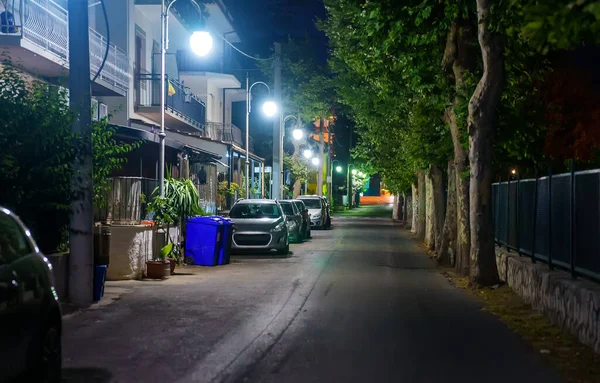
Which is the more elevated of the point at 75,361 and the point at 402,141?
the point at 402,141

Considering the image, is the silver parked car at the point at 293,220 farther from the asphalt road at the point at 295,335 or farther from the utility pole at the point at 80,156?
the utility pole at the point at 80,156

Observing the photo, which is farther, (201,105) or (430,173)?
(201,105)

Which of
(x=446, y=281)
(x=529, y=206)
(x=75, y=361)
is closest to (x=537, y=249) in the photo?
(x=529, y=206)

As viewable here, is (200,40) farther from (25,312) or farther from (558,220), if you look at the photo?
(25,312)

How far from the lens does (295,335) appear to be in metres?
10.4

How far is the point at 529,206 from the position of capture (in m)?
15.6

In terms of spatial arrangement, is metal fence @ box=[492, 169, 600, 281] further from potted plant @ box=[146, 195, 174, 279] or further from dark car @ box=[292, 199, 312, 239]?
dark car @ box=[292, 199, 312, 239]

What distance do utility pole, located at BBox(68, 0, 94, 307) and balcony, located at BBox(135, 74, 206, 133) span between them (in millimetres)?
14848

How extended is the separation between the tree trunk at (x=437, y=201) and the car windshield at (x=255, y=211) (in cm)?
508

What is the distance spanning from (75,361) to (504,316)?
655cm

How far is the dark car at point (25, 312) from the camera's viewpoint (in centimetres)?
626

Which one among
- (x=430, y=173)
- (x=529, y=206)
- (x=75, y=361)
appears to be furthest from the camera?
(x=430, y=173)

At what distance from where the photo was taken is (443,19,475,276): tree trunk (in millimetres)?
17703

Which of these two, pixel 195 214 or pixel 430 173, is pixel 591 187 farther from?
pixel 430 173
